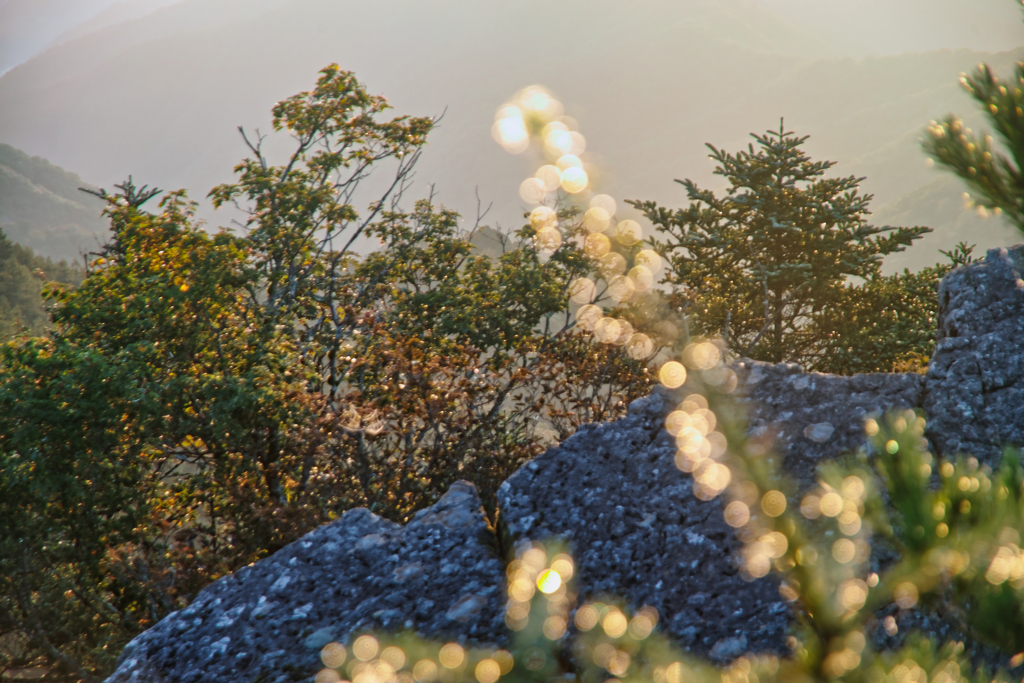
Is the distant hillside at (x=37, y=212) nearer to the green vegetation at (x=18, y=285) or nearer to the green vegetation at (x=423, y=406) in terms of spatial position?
the green vegetation at (x=18, y=285)

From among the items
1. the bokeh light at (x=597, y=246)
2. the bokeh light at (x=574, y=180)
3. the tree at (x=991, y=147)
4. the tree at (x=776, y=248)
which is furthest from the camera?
the bokeh light at (x=574, y=180)

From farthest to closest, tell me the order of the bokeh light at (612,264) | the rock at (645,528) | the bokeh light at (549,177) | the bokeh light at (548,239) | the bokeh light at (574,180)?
the bokeh light at (574,180) → the bokeh light at (549,177) → the bokeh light at (548,239) → the bokeh light at (612,264) → the rock at (645,528)

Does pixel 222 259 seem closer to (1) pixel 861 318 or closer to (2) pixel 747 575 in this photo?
(2) pixel 747 575

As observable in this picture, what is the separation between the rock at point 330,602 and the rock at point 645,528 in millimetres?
458

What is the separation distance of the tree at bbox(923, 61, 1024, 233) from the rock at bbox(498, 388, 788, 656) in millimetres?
2335

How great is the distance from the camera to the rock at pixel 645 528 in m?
3.25

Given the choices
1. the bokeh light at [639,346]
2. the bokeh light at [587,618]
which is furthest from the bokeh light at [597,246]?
the bokeh light at [587,618]

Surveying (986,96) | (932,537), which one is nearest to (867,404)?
(986,96)

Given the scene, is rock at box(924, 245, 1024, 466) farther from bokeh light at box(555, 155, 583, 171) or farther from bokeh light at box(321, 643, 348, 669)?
bokeh light at box(555, 155, 583, 171)

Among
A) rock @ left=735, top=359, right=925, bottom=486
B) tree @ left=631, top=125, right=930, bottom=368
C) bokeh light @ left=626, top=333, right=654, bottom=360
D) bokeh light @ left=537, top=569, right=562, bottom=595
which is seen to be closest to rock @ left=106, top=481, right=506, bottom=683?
bokeh light @ left=537, top=569, right=562, bottom=595

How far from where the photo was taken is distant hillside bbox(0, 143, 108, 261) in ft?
547

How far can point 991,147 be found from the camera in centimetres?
187

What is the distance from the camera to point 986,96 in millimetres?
1838

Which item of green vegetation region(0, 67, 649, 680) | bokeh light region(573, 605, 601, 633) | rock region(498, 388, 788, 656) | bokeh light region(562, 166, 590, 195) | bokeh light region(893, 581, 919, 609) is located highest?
bokeh light region(893, 581, 919, 609)
